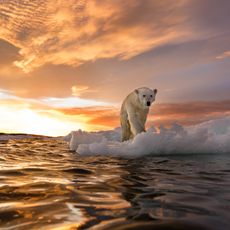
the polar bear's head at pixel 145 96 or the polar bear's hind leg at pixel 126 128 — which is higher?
the polar bear's head at pixel 145 96

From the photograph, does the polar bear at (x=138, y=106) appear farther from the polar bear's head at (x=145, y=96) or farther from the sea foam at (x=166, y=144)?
the sea foam at (x=166, y=144)

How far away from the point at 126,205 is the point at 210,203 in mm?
838

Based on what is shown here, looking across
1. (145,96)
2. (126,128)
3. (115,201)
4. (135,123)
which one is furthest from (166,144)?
(115,201)

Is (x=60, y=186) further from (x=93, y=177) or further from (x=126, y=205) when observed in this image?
(x=126, y=205)

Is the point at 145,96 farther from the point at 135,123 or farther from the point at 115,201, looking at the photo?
the point at 115,201

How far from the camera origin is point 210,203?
2971 millimetres

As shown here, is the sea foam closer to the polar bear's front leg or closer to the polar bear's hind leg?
the polar bear's front leg

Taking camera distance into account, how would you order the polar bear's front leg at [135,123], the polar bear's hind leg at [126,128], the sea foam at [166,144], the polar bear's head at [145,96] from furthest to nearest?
the polar bear's hind leg at [126,128] < the polar bear's front leg at [135,123] < the polar bear's head at [145,96] < the sea foam at [166,144]

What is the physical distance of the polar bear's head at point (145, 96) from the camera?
1038cm

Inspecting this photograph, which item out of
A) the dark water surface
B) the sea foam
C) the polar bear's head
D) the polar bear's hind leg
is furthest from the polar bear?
the dark water surface

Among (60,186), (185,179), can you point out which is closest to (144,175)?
(185,179)

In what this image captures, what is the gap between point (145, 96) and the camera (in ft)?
34.2

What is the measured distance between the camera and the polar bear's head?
10375 mm

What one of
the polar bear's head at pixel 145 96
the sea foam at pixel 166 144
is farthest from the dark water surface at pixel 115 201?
the polar bear's head at pixel 145 96
